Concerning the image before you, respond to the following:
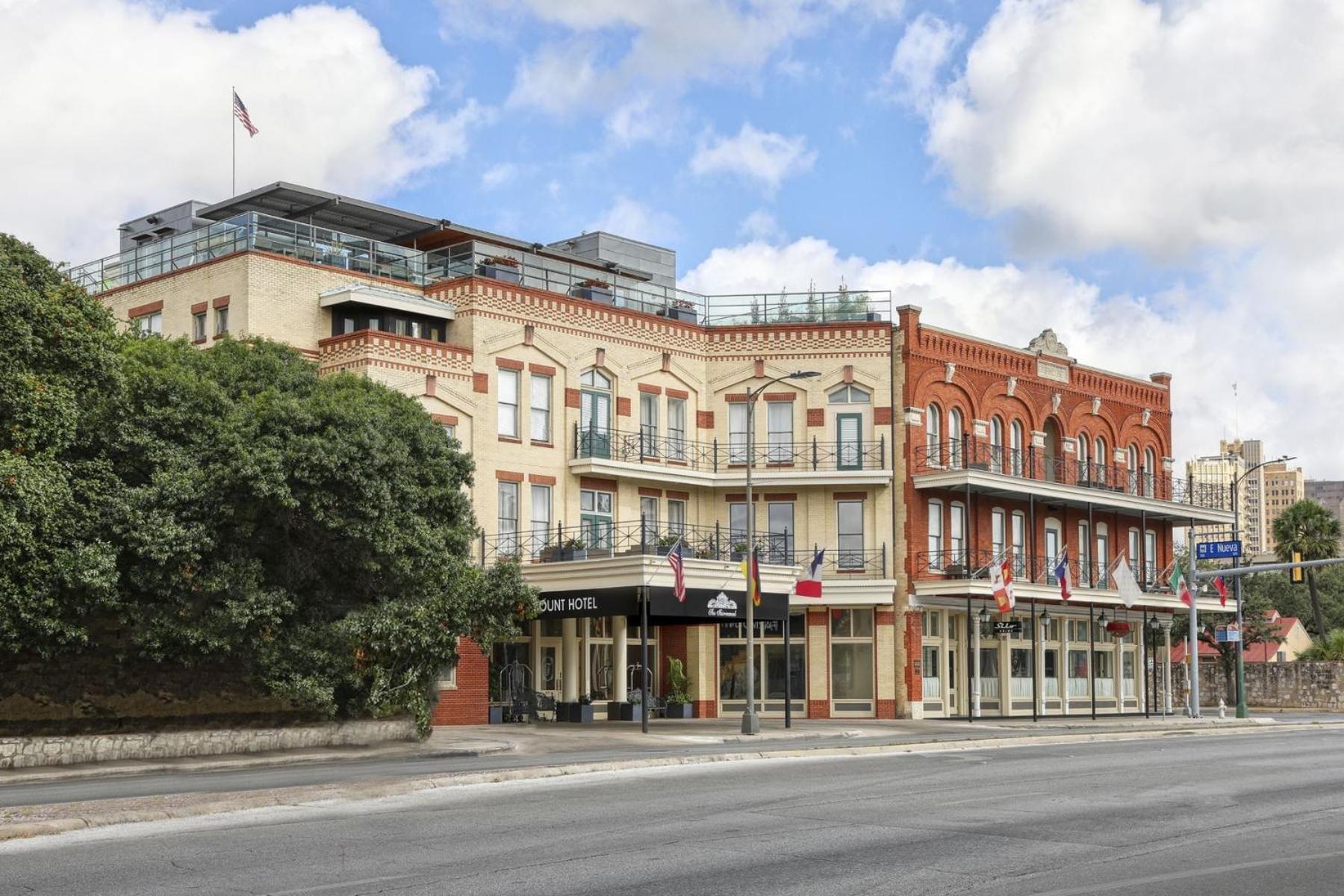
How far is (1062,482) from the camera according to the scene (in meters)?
54.9

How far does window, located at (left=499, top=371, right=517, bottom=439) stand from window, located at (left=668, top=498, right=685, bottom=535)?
646 centimetres

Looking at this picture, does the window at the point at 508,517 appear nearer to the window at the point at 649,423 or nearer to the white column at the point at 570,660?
the white column at the point at 570,660

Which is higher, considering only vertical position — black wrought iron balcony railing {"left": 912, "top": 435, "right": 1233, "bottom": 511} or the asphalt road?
black wrought iron balcony railing {"left": 912, "top": 435, "right": 1233, "bottom": 511}

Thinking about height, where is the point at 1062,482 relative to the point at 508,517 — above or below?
above

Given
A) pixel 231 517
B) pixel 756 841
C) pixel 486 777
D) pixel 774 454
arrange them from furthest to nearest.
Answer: pixel 774 454 < pixel 231 517 < pixel 486 777 < pixel 756 841

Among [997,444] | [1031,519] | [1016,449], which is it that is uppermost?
[997,444]

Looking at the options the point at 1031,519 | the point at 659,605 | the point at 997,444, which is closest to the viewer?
the point at 659,605

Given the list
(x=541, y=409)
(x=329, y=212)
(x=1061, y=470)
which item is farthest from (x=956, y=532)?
(x=329, y=212)

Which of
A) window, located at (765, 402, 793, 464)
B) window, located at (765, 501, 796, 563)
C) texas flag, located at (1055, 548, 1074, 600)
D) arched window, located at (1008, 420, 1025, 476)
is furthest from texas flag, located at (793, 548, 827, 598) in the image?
arched window, located at (1008, 420, 1025, 476)

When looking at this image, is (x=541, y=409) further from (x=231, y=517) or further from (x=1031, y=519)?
(x=1031, y=519)

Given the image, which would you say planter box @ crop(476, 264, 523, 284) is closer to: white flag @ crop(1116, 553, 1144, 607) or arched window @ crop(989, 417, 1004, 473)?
arched window @ crop(989, 417, 1004, 473)

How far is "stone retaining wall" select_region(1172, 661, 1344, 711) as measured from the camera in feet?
250

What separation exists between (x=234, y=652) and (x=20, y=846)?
14635mm

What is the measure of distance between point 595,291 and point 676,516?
7424 millimetres
